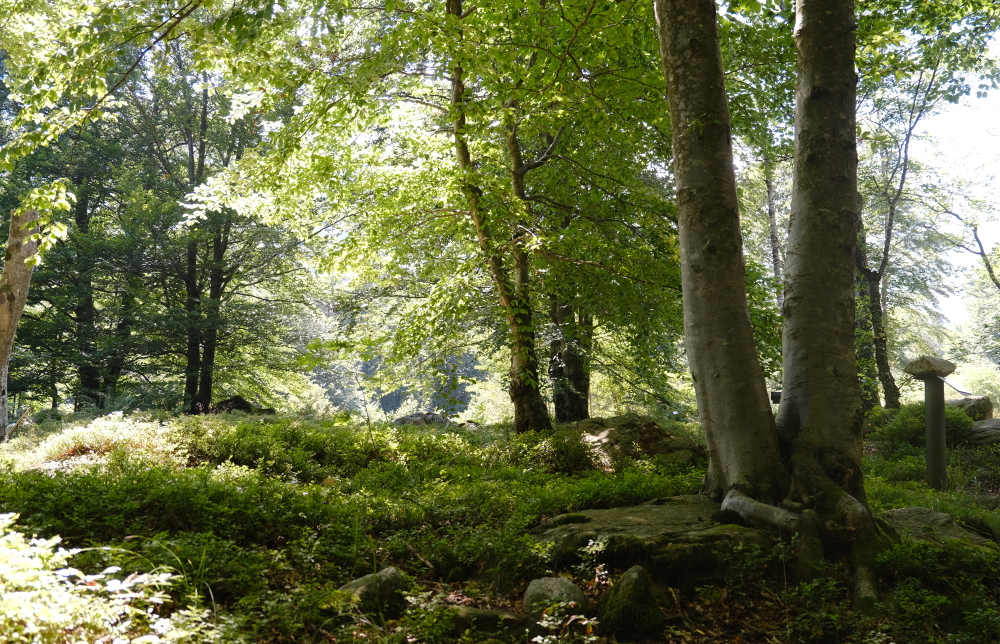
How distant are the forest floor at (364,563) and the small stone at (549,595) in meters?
0.17

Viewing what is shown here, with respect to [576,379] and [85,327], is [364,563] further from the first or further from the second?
[85,327]

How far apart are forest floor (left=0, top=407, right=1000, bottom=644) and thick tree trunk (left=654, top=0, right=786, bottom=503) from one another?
33.2 inches

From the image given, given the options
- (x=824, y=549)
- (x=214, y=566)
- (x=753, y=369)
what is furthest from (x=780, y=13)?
(x=214, y=566)

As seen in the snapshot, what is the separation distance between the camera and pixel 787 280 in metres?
4.88

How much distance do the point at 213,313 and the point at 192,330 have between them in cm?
111

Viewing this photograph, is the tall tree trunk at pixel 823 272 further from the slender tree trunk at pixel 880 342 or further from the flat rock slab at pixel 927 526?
the slender tree trunk at pixel 880 342

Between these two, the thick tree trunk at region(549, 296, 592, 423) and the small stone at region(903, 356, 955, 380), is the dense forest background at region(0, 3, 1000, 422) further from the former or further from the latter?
the small stone at region(903, 356, 955, 380)

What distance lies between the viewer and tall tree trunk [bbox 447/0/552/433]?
7.89 metres

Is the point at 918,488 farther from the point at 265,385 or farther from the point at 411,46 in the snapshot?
the point at 265,385

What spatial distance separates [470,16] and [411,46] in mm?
1231

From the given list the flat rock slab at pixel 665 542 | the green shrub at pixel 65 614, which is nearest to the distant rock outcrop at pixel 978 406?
the flat rock slab at pixel 665 542

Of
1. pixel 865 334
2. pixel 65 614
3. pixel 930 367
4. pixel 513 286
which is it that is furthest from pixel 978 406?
pixel 65 614

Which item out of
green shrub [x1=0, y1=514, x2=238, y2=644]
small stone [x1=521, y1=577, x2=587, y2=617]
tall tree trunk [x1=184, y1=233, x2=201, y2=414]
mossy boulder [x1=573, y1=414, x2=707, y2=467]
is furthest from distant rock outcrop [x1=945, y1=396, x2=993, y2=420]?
tall tree trunk [x1=184, y1=233, x2=201, y2=414]

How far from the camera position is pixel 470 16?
23.6 feet
